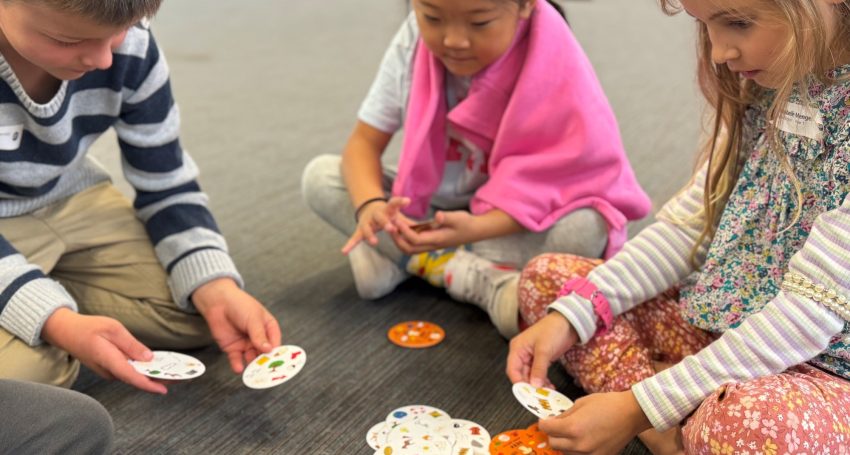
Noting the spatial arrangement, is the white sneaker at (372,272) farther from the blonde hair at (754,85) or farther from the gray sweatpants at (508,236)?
the blonde hair at (754,85)

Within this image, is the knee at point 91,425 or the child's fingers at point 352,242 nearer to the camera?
the knee at point 91,425

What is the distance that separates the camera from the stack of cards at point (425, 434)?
1023 millimetres

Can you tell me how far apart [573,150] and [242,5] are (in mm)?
3620

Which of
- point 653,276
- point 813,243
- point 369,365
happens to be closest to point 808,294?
point 813,243

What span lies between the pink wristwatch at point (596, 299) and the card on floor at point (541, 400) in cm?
12

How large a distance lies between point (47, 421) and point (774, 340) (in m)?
0.79

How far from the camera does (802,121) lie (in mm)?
938

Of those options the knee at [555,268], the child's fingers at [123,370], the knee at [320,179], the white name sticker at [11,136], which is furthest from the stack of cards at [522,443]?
the white name sticker at [11,136]

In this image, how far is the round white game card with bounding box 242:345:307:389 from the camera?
1.12 meters

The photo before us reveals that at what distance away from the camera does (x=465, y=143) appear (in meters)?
1.48

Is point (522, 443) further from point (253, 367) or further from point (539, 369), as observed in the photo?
point (253, 367)

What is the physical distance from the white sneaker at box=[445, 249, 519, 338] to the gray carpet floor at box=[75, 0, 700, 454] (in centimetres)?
3

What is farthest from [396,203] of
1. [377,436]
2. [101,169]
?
[101,169]

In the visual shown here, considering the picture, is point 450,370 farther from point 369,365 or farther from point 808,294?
point 808,294
